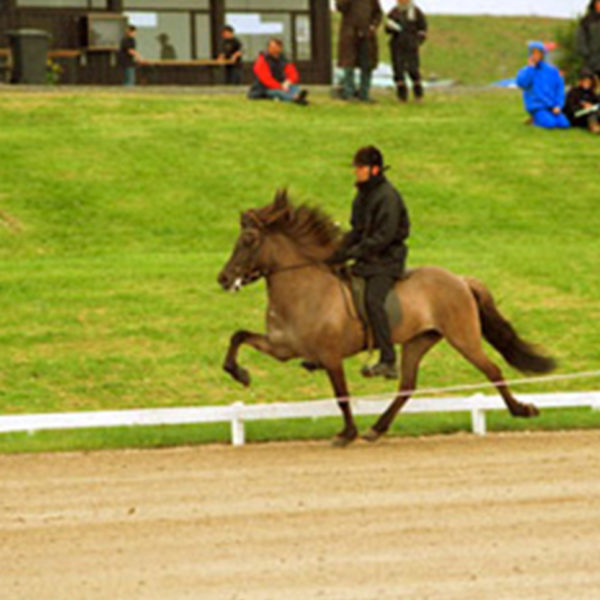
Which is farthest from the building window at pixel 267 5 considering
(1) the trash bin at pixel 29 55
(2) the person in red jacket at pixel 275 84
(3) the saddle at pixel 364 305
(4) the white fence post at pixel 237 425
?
(3) the saddle at pixel 364 305

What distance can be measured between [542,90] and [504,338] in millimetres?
17663

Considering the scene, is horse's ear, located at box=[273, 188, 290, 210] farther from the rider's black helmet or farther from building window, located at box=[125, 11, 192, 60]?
building window, located at box=[125, 11, 192, 60]

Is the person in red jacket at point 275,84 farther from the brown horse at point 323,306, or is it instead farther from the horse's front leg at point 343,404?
the horse's front leg at point 343,404

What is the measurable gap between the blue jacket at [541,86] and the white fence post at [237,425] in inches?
685

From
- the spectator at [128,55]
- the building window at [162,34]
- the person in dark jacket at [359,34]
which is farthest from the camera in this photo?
the building window at [162,34]

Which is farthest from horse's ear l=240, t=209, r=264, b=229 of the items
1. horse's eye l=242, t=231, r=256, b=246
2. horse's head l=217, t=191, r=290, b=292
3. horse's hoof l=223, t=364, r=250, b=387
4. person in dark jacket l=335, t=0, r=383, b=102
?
person in dark jacket l=335, t=0, r=383, b=102

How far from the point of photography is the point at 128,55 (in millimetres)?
39969

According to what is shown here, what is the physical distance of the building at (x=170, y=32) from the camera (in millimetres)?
41625

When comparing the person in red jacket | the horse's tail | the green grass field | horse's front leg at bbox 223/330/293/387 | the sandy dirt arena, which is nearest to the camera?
the sandy dirt arena

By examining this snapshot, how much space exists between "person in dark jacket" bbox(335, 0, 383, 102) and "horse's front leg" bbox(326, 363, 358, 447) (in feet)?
67.7

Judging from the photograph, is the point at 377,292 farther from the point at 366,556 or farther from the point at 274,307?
the point at 366,556

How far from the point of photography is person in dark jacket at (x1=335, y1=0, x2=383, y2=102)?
3634 centimetres

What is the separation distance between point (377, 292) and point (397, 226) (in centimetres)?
60

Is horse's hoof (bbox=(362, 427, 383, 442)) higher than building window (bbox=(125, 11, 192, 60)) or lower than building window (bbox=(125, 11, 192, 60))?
lower
